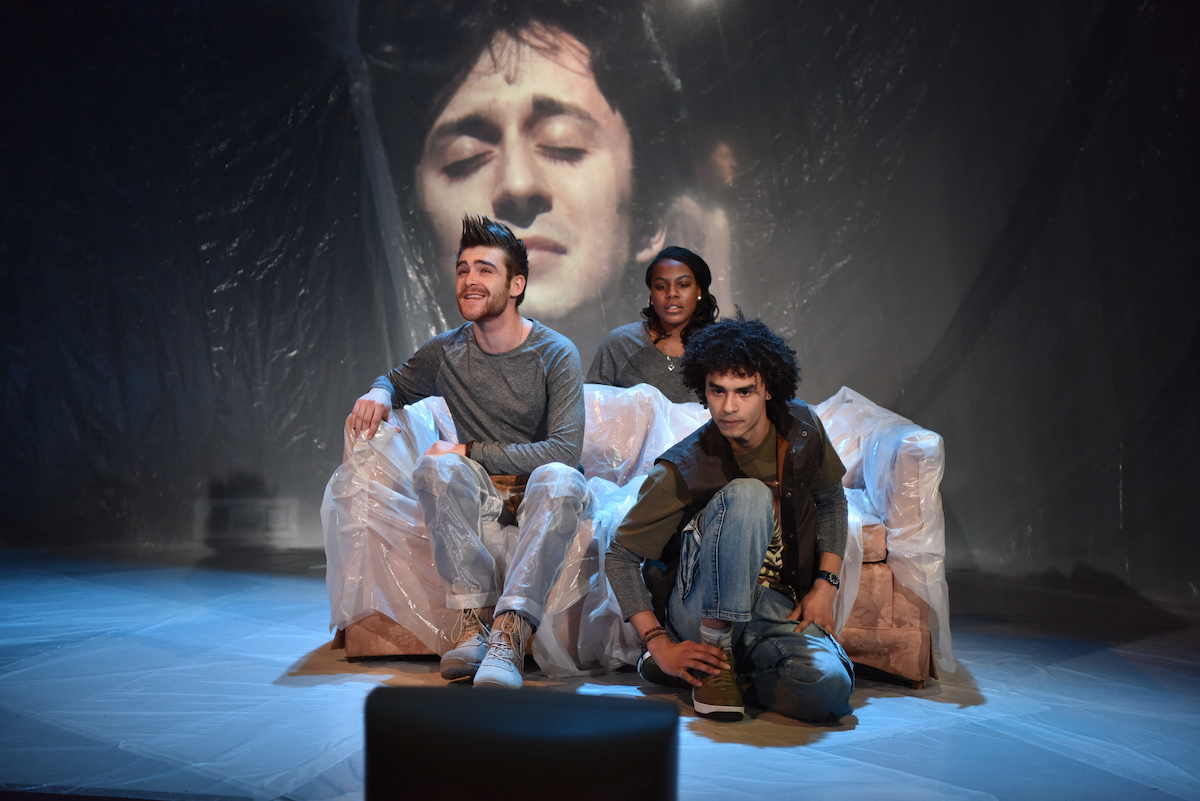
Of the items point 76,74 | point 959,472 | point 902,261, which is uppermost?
point 76,74

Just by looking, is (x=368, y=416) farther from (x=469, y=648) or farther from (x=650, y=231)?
(x=650, y=231)

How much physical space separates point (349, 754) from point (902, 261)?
2.80m

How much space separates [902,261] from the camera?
3.39 m

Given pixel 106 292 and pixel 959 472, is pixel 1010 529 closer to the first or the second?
pixel 959 472

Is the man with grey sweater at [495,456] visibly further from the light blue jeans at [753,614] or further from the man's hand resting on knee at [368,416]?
the light blue jeans at [753,614]

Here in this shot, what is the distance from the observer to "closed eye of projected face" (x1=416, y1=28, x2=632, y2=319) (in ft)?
11.8

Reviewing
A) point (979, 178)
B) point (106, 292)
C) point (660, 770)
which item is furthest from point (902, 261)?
point (106, 292)

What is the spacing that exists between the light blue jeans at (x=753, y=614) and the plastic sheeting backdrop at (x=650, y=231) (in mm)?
1969

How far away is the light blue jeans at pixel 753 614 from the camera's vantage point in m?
1.51

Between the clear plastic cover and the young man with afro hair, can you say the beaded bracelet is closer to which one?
the young man with afro hair

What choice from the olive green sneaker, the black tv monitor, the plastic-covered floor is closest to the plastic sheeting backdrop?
the plastic-covered floor

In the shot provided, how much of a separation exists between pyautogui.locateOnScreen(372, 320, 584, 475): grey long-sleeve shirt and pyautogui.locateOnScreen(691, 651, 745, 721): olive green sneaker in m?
0.63

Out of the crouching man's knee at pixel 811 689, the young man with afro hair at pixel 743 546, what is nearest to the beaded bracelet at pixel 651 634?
the young man with afro hair at pixel 743 546

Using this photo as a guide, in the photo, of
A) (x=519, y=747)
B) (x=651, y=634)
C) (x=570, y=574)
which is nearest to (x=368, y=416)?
(x=570, y=574)
